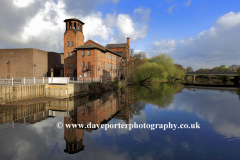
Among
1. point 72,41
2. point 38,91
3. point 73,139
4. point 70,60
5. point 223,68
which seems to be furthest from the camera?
point 223,68

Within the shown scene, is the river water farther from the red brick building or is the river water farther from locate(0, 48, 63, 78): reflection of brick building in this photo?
locate(0, 48, 63, 78): reflection of brick building

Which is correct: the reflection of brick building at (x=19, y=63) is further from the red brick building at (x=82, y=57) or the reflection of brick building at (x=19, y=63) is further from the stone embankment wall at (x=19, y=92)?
the stone embankment wall at (x=19, y=92)

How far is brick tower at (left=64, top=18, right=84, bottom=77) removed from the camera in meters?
37.6

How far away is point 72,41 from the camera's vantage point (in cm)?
3806

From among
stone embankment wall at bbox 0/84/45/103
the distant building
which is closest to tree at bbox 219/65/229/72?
the distant building

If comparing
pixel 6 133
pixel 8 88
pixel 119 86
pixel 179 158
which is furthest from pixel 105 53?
pixel 179 158

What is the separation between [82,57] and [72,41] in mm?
7088

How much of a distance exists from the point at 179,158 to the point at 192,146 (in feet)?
4.84

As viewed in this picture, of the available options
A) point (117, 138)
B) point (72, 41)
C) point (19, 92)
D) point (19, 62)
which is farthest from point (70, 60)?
point (117, 138)

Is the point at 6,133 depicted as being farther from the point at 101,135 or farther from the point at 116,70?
the point at 116,70

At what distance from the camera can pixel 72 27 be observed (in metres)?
37.6

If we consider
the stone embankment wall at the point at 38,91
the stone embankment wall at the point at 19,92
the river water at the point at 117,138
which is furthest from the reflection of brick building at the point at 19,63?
the river water at the point at 117,138

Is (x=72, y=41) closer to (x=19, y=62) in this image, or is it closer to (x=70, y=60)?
(x=70, y=60)

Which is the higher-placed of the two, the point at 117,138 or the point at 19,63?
the point at 19,63
